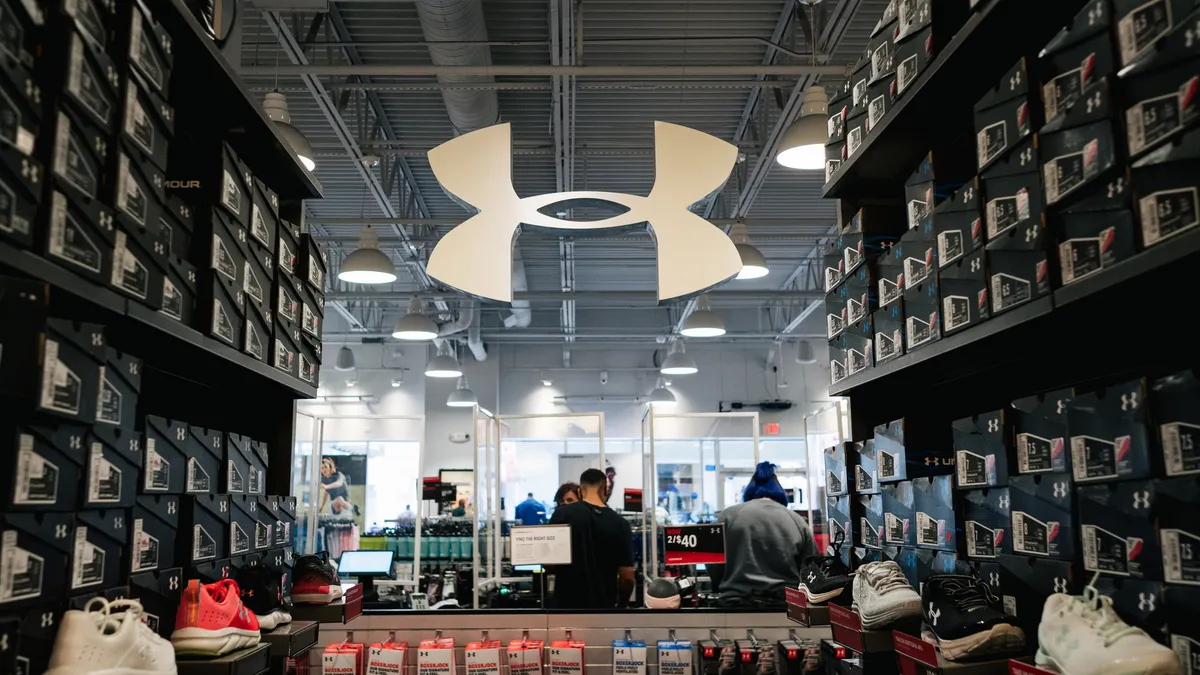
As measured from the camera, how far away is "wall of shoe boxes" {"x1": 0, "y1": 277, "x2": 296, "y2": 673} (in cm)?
145

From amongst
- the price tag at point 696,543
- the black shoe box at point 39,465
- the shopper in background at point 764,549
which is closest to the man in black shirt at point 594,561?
the price tag at point 696,543

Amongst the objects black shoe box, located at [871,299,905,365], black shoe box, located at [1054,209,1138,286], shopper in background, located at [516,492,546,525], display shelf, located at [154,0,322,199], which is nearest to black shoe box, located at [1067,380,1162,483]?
black shoe box, located at [1054,209,1138,286]

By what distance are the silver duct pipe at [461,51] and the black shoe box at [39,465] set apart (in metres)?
4.78

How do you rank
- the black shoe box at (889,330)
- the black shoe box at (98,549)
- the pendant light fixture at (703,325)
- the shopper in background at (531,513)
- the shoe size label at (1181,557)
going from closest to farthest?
the shoe size label at (1181,557) < the black shoe box at (98,549) < the black shoe box at (889,330) < the pendant light fixture at (703,325) < the shopper in background at (531,513)

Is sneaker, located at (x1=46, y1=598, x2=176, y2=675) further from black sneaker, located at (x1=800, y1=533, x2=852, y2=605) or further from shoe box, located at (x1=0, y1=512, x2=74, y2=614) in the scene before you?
black sneaker, located at (x1=800, y1=533, x2=852, y2=605)

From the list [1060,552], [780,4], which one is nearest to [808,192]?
[780,4]

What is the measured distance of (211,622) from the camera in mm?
2086

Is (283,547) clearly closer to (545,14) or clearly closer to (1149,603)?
(1149,603)

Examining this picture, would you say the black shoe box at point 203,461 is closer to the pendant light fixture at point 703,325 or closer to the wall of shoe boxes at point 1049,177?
the wall of shoe boxes at point 1049,177

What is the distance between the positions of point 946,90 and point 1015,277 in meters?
0.68

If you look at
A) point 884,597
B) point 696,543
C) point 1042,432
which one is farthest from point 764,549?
point 1042,432

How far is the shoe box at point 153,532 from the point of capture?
195 centimetres

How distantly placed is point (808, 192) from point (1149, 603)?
9.55 m

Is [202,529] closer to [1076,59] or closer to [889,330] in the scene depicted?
[889,330]
